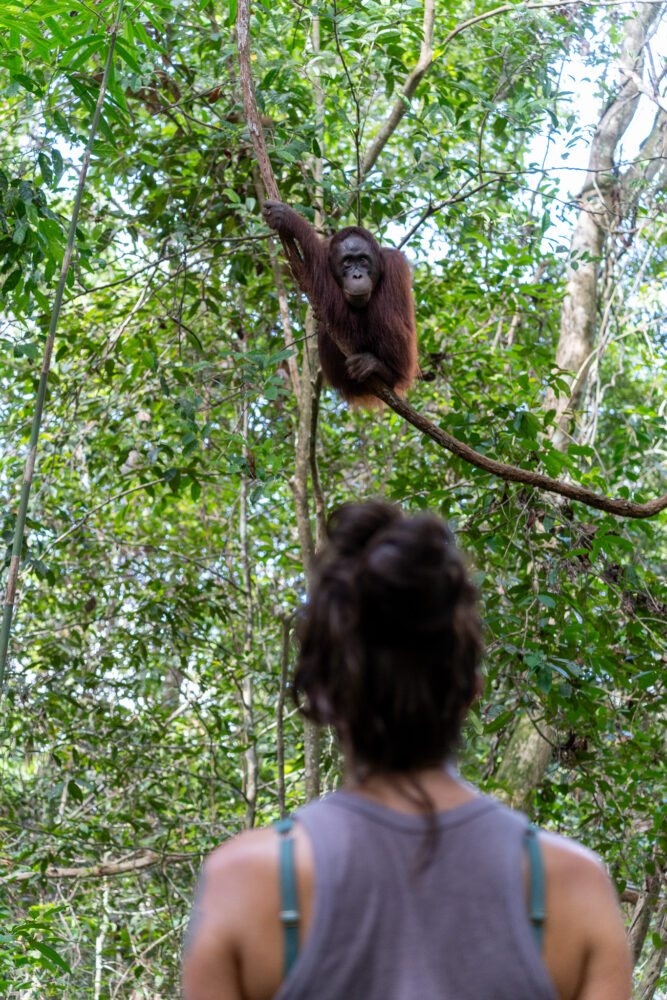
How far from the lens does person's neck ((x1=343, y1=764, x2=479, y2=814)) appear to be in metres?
0.93

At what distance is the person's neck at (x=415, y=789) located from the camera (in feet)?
3.04

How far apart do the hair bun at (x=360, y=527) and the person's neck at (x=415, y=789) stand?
0.21 metres

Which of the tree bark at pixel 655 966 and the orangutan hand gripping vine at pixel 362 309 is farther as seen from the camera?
the tree bark at pixel 655 966

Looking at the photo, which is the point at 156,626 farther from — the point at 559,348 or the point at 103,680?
the point at 559,348

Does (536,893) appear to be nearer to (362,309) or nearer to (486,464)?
(486,464)

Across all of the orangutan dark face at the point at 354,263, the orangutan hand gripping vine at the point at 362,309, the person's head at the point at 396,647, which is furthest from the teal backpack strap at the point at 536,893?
the orangutan dark face at the point at 354,263

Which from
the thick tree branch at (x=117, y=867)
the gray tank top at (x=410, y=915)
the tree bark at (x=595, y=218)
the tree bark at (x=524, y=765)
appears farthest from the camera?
the tree bark at (x=595, y=218)

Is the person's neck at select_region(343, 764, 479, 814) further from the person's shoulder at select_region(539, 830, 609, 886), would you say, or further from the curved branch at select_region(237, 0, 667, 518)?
the curved branch at select_region(237, 0, 667, 518)

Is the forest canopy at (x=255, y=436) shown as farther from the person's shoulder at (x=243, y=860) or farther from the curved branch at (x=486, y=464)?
the person's shoulder at (x=243, y=860)

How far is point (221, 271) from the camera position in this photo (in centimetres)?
509

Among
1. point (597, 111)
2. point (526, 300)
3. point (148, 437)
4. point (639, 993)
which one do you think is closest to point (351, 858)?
point (148, 437)

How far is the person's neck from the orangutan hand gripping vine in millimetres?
2898

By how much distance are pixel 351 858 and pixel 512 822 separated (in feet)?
0.52

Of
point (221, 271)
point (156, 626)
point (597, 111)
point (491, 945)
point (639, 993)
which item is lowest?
point (639, 993)
